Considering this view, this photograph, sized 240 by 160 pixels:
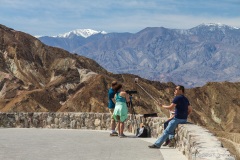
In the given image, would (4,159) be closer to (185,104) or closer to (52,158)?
(52,158)

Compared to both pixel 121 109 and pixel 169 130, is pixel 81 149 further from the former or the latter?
pixel 121 109

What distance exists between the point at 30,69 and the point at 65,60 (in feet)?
25.0

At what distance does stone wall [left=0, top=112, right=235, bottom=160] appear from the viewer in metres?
8.29

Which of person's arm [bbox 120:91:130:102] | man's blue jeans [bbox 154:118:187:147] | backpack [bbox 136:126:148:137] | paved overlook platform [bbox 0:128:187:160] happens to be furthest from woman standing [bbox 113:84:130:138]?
man's blue jeans [bbox 154:118:187:147]

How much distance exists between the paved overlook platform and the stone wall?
0.66m

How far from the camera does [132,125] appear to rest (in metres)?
18.3

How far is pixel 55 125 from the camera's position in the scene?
2205 centimetres

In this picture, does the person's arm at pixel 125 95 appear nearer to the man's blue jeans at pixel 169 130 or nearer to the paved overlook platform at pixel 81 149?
the paved overlook platform at pixel 81 149

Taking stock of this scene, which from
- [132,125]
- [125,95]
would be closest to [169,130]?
[125,95]

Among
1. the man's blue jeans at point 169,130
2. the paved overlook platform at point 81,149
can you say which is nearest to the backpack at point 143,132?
the paved overlook platform at point 81,149

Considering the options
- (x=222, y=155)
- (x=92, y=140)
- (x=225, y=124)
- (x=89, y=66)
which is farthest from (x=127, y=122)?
(x=225, y=124)

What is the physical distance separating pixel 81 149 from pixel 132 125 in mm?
5987

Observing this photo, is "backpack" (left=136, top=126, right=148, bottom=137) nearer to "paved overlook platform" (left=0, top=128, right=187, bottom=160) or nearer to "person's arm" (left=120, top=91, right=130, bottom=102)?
"paved overlook platform" (left=0, top=128, right=187, bottom=160)

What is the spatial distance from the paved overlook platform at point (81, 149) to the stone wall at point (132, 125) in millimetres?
664
